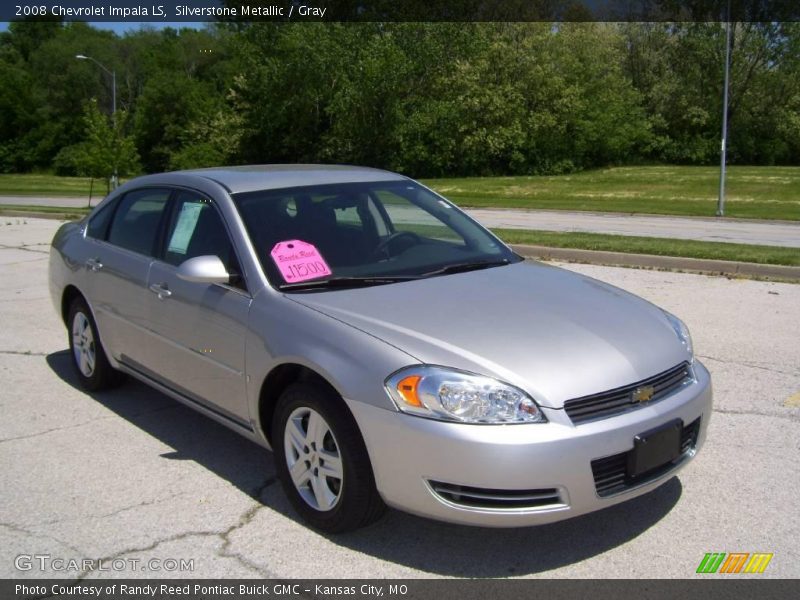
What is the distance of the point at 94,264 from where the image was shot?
17.8 feet

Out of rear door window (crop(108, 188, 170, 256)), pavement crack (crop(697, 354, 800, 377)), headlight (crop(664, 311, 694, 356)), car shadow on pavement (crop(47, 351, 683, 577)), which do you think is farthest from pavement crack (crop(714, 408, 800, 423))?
rear door window (crop(108, 188, 170, 256))

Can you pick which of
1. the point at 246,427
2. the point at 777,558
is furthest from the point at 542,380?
the point at 246,427

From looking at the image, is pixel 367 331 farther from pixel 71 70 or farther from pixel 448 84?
pixel 71 70

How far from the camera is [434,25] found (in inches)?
1905

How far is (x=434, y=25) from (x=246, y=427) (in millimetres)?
47343

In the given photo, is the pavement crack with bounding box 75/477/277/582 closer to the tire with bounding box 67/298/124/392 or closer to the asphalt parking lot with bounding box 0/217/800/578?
the asphalt parking lot with bounding box 0/217/800/578

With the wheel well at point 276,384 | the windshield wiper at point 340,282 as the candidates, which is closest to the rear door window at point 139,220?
the windshield wiper at point 340,282

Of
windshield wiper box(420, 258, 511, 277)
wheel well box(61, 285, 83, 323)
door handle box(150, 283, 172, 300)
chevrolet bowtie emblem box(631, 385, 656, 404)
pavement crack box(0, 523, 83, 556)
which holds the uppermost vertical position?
windshield wiper box(420, 258, 511, 277)

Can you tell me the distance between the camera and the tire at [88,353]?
5547mm

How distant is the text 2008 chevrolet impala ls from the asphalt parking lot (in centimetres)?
28

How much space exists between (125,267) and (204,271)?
1256 mm

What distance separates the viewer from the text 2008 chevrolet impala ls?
3.20 meters

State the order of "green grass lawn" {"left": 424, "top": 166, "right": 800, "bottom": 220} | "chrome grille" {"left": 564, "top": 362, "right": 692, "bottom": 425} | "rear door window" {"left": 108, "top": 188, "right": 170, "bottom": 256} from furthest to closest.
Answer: "green grass lawn" {"left": 424, "top": 166, "right": 800, "bottom": 220}
"rear door window" {"left": 108, "top": 188, "right": 170, "bottom": 256}
"chrome grille" {"left": 564, "top": 362, "right": 692, "bottom": 425}

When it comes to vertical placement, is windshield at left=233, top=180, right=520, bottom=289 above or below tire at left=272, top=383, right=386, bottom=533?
above
